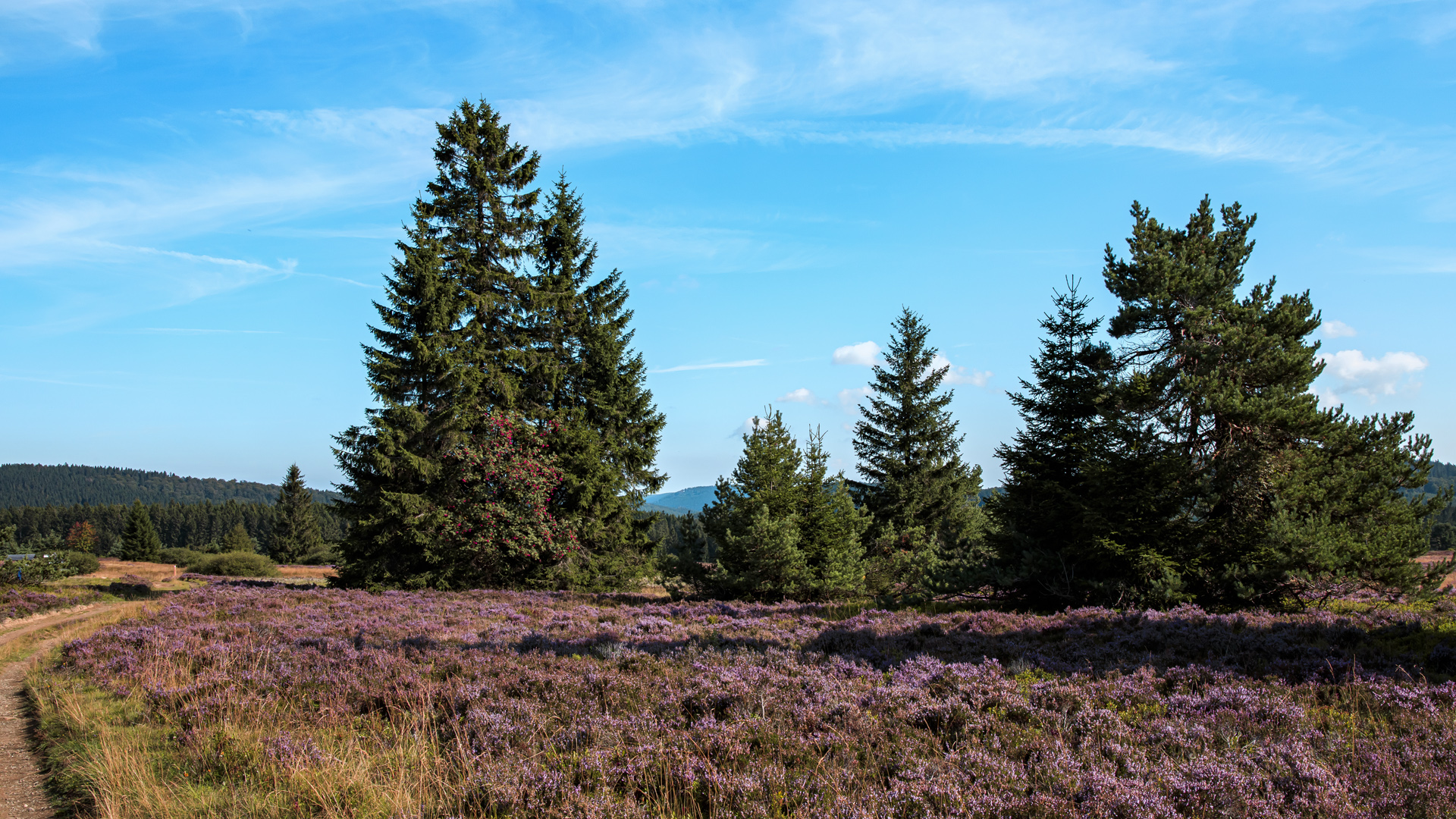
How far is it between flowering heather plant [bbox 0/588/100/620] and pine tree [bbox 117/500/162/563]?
60.8 m

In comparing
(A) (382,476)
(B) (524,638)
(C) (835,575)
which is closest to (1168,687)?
(B) (524,638)

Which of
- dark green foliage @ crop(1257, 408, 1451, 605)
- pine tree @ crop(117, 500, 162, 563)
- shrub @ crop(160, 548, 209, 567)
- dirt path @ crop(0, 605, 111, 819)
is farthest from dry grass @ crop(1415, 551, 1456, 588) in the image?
pine tree @ crop(117, 500, 162, 563)

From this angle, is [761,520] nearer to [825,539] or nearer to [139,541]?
[825,539]

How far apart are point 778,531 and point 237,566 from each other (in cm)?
5330

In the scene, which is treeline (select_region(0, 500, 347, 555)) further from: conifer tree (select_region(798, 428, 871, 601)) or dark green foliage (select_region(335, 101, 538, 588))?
conifer tree (select_region(798, 428, 871, 601))

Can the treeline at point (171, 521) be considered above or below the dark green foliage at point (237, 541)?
below

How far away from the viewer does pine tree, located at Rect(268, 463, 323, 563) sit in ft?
229

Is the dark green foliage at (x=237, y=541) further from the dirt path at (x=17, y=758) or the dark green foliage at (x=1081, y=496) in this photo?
the dark green foliage at (x=1081, y=496)


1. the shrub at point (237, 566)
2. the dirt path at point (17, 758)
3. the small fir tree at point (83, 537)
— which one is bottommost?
the small fir tree at point (83, 537)

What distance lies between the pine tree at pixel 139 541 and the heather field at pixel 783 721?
78184 millimetres

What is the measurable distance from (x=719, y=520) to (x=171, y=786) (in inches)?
599

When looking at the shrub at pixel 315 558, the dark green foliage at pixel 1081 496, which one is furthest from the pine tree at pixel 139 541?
the dark green foliage at pixel 1081 496

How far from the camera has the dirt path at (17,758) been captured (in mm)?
6455

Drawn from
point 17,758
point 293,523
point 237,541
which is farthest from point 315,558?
point 17,758
